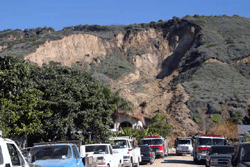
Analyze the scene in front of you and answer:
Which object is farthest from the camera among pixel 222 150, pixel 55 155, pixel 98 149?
pixel 222 150

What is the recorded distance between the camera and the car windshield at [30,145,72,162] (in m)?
10.5

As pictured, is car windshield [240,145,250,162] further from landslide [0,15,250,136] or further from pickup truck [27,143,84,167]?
landslide [0,15,250,136]

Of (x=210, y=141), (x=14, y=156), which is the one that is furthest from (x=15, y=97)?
(x=210, y=141)

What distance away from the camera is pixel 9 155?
6.52 m

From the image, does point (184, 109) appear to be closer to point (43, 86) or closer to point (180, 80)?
point (180, 80)

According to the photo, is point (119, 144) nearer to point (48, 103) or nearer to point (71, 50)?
point (48, 103)

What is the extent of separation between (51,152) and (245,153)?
5831mm

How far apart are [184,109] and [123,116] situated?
21.6 m

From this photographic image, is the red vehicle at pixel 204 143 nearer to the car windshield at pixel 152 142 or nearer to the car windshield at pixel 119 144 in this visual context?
the car windshield at pixel 152 142

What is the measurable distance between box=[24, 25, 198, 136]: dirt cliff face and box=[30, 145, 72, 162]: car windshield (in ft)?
166

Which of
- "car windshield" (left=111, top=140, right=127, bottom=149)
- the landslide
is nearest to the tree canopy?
"car windshield" (left=111, top=140, right=127, bottom=149)

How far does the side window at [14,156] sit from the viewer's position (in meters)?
6.86

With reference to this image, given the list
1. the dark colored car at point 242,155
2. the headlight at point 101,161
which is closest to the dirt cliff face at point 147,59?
the headlight at point 101,161

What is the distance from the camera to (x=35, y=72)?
24156mm
